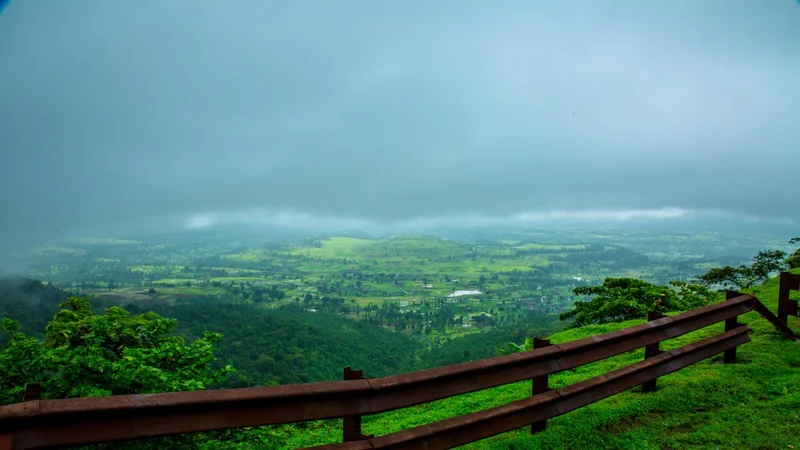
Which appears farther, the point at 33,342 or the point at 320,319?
the point at 320,319

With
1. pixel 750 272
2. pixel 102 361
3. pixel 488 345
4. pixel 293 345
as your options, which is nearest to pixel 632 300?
pixel 750 272

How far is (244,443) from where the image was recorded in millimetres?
6758

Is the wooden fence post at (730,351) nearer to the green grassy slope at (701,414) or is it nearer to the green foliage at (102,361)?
the green grassy slope at (701,414)

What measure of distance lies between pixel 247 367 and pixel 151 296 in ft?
264

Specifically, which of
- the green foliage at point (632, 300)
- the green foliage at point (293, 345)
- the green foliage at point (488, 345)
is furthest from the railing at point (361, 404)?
the green foliage at point (293, 345)

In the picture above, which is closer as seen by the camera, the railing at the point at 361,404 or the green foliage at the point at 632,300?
the railing at the point at 361,404

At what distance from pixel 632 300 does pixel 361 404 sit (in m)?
15.8

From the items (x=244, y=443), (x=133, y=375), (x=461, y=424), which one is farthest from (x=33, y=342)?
(x=461, y=424)

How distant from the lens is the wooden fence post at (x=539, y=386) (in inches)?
186

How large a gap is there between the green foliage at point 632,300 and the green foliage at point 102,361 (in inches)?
561

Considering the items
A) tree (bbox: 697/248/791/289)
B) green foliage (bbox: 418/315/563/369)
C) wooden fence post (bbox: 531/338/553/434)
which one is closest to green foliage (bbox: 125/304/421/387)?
green foliage (bbox: 418/315/563/369)

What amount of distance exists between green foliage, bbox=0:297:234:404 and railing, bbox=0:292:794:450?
4230 millimetres

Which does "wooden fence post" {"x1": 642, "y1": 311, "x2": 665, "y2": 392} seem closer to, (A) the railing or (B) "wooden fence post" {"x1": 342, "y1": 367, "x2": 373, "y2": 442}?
(A) the railing

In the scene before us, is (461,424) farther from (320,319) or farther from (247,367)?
(320,319)
